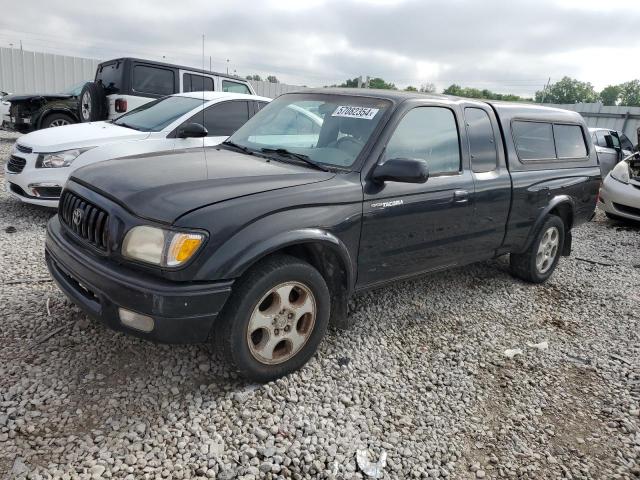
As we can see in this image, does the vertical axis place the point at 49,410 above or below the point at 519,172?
below

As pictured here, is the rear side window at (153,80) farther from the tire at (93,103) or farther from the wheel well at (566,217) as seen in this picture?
the wheel well at (566,217)

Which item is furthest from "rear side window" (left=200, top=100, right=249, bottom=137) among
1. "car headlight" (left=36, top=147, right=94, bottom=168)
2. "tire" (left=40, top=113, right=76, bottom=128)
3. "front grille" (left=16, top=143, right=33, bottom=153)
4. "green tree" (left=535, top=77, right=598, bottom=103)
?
"green tree" (left=535, top=77, right=598, bottom=103)

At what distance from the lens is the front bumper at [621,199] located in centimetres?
807

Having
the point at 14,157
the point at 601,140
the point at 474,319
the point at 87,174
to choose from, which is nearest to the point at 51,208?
the point at 14,157

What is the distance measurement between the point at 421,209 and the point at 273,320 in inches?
52.4

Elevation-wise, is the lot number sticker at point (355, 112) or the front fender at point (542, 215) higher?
the lot number sticker at point (355, 112)

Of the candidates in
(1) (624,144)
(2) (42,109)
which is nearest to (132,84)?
(2) (42,109)

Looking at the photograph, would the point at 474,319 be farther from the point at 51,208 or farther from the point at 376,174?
the point at 51,208

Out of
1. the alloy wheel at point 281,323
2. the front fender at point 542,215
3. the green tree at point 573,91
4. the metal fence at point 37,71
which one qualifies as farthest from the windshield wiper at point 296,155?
the green tree at point 573,91

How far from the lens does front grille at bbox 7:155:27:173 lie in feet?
18.3

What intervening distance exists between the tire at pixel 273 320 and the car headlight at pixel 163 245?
0.34 metres

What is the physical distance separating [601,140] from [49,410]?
515 inches

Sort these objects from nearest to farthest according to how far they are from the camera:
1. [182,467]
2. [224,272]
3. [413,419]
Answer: [182,467] → [224,272] → [413,419]

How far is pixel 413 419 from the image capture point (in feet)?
8.97
